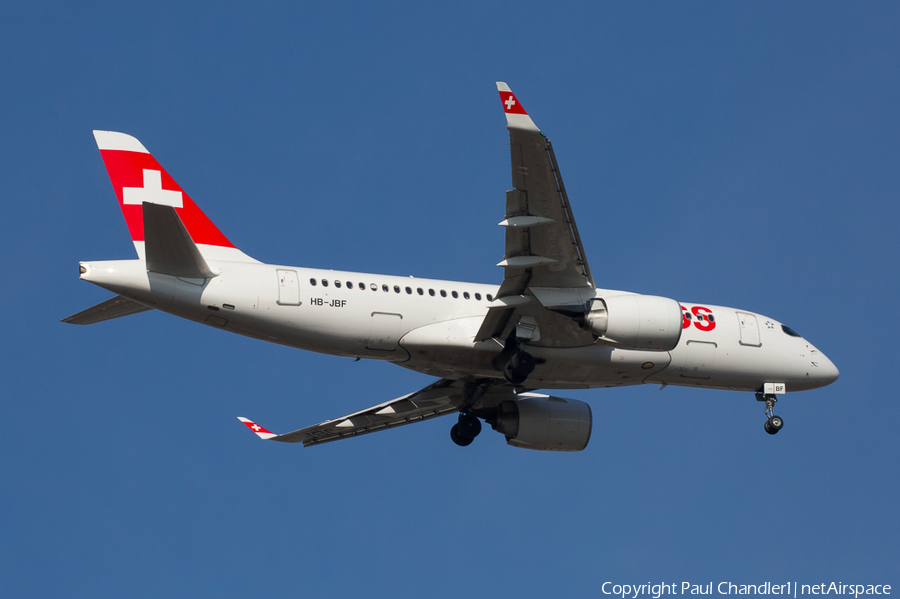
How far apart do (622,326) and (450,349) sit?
13.2 ft

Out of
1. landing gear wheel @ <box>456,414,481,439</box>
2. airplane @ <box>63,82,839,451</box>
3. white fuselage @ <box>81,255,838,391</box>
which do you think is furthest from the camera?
landing gear wheel @ <box>456,414,481,439</box>

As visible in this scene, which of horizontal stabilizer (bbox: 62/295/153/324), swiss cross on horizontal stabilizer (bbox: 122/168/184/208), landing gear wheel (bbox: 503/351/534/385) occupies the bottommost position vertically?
landing gear wheel (bbox: 503/351/534/385)

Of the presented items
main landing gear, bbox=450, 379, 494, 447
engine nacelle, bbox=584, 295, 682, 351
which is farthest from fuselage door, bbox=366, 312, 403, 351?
main landing gear, bbox=450, 379, 494, 447

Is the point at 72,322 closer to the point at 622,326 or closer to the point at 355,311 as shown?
the point at 355,311

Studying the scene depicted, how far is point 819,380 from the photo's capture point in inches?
1106

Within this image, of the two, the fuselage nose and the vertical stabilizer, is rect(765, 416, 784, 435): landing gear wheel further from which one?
the vertical stabilizer

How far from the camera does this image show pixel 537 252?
70.0 ft

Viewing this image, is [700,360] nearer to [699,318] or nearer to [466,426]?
[699,318]

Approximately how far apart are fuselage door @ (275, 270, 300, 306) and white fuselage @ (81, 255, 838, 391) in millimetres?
22

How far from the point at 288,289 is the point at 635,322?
7.79 m

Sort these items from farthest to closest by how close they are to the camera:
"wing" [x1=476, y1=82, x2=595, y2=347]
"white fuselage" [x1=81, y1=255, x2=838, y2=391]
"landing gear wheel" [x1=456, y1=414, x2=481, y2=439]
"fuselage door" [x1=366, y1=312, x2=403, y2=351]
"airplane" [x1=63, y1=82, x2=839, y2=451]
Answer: "landing gear wheel" [x1=456, y1=414, x2=481, y2=439], "fuselage door" [x1=366, y1=312, x2=403, y2=351], "white fuselage" [x1=81, y1=255, x2=838, y2=391], "airplane" [x1=63, y1=82, x2=839, y2=451], "wing" [x1=476, y1=82, x2=595, y2=347]

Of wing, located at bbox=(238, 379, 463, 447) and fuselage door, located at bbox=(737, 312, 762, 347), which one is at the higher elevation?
fuselage door, located at bbox=(737, 312, 762, 347)

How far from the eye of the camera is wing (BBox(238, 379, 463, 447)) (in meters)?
28.7

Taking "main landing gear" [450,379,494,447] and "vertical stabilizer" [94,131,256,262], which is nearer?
"vertical stabilizer" [94,131,256,262]
